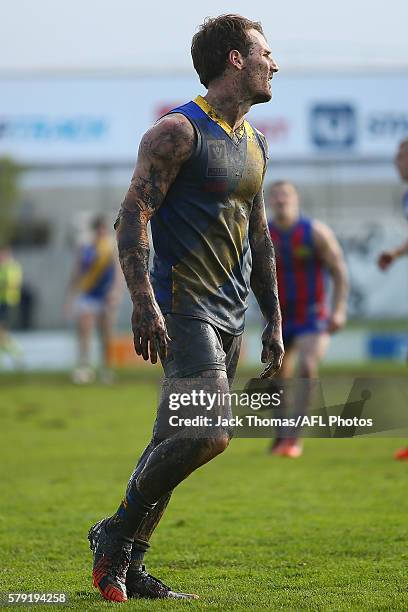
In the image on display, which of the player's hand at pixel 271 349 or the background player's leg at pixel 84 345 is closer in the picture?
the player's hand at pixel 271 349

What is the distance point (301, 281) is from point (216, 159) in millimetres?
5484

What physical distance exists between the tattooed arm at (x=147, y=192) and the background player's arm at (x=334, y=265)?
5485 mm

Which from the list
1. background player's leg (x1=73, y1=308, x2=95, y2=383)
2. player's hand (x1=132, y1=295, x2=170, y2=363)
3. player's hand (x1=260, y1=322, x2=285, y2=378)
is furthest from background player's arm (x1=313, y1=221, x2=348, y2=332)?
background player's leg (x1=73, y1=308, x2=95, y2=383)

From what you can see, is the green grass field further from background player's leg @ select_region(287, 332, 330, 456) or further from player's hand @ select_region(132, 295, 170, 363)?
player's hand @ select_region(132, 295, 170, 363)

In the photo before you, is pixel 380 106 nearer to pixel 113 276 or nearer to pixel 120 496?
pixel 113 276

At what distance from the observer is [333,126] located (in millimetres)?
24609

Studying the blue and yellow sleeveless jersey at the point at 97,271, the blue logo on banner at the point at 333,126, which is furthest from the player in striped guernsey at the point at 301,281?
the blue logo on banner at the point at 333,126

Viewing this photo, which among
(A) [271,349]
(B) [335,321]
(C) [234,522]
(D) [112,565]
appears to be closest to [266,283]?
(A) [271,349]

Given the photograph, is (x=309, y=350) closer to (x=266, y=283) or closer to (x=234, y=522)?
(x=234, y=522)

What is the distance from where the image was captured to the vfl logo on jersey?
4980 millimetres

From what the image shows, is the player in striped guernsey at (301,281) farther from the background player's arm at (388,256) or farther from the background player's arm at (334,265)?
the background player's arm at (388,256)

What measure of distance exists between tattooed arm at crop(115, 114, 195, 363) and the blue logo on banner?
19944 millimetres

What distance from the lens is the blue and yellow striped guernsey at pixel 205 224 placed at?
5004mm

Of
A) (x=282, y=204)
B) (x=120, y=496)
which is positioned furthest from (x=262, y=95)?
(x=282, y=204)
